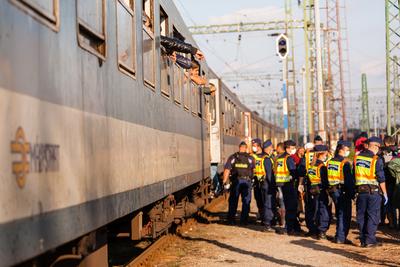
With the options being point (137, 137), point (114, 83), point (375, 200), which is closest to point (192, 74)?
point (375, 200)

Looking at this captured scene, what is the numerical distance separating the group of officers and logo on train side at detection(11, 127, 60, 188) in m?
7.64

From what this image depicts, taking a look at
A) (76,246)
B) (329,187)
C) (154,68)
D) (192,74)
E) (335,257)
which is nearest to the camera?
(76,246)

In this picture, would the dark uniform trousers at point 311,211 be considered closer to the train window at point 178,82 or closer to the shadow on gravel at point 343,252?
the shadow on gravel at point 343,252

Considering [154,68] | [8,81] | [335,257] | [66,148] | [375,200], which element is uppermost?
[154,68]

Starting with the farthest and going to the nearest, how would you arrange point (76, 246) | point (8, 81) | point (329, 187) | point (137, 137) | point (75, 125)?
point (329, 187), point (137, 137), point (76, 246), point (75, 125), point (8, 81)

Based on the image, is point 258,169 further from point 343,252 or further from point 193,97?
point 343,252

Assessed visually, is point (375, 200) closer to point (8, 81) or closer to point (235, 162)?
point (235, 162)

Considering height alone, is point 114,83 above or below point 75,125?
above

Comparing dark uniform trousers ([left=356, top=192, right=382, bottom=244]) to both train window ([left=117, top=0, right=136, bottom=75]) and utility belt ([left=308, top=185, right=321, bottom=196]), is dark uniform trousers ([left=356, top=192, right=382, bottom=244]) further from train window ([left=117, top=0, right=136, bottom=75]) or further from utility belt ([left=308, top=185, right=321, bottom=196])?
train window ([left=117, top=0, right=136, bottom=75])

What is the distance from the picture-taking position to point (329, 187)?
38.3 feet

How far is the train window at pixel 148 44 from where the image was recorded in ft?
24.0

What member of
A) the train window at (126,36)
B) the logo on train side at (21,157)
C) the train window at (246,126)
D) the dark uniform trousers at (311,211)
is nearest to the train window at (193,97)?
the dark uniform trousers at (311,211)

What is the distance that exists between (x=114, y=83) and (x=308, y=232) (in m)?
8.15

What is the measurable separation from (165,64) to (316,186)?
453 centimetres
